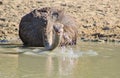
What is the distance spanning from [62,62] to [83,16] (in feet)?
16.0

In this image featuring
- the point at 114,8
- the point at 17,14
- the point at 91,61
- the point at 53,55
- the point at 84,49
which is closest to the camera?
the point at 91,61

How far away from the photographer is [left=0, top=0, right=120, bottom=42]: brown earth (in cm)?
1161

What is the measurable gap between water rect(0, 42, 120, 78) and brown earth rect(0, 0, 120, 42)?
1.15m

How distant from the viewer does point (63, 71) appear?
7375 mm

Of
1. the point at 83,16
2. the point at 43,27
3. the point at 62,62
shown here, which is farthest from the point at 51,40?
the point at 83,16

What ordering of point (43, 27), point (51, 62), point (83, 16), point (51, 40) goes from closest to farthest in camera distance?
point (51, 62)
point (51, 40)
point (43, 27)
point (83, 16)

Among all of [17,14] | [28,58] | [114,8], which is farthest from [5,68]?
[114,8]

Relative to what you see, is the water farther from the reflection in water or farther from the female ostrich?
the female ostrich

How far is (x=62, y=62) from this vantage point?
27.1ft

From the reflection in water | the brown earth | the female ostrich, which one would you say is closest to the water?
the reflection in water

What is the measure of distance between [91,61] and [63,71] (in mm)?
1117

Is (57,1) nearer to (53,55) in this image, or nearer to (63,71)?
(53,55)

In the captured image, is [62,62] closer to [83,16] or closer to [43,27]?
[43,27]

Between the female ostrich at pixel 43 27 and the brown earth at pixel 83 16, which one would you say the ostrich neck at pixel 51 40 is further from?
the brown earth at pixel 83 16
